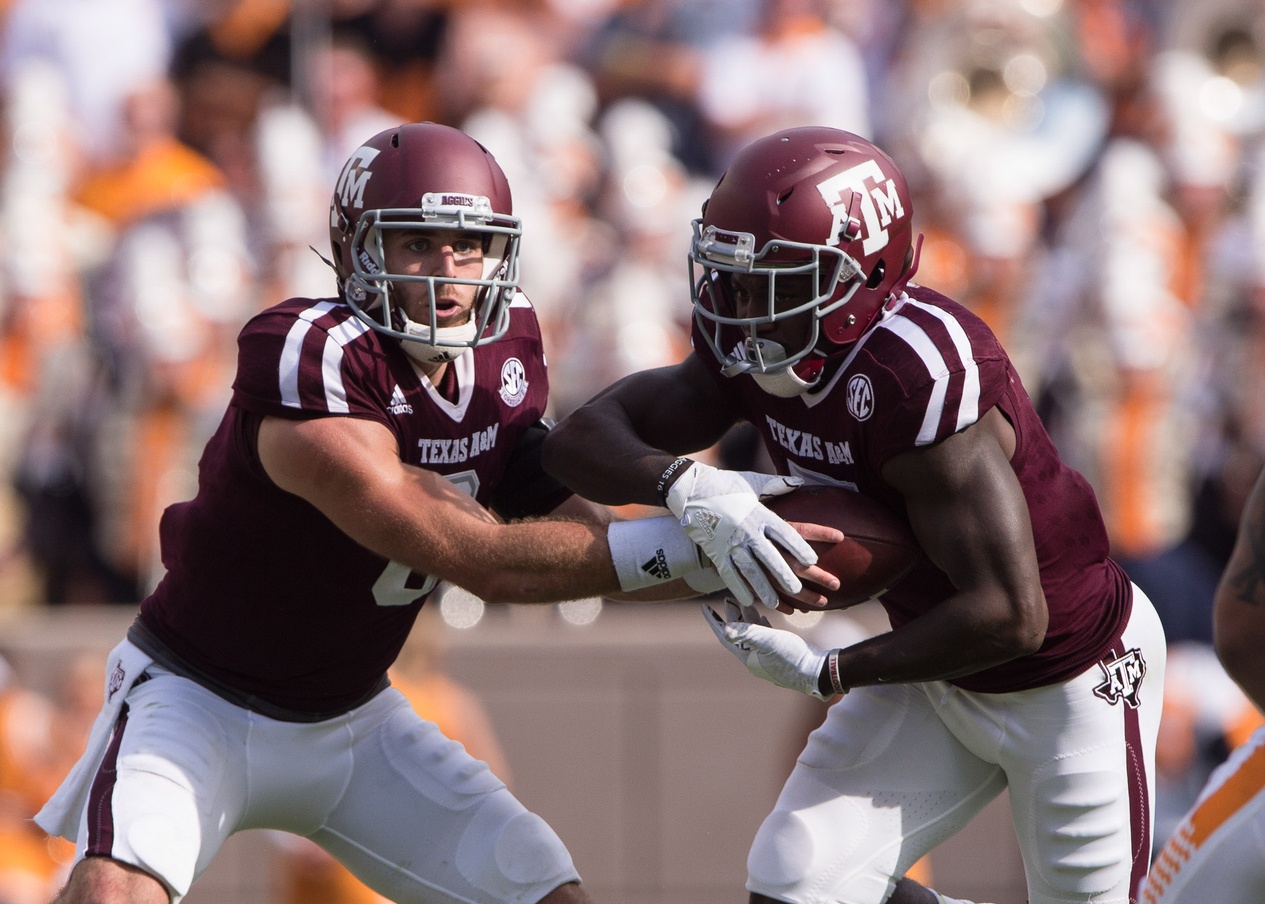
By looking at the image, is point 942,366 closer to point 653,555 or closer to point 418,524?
point 653,555

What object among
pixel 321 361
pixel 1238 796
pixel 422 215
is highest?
pixel 422 215

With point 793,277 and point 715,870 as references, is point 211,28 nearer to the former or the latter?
point 715,870

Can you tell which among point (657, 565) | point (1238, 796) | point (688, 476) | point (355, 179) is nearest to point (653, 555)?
point (657, 565)

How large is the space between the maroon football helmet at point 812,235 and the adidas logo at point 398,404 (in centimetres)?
60

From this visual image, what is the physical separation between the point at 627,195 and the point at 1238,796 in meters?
4.85

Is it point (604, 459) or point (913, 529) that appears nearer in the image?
point (913, 529)

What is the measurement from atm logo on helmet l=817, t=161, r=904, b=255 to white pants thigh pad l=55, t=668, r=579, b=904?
1327 mm

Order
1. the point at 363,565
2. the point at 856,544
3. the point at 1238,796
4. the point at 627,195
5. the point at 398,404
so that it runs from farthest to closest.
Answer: the point at 627,195
the point at 363,565
the point at 398,404
the point at 856,544
the point at 1238,796

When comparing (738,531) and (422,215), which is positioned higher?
(422,215)

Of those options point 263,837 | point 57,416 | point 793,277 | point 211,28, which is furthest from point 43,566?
point 793,277

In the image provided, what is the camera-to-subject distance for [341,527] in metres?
3.30

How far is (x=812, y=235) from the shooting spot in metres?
3.25

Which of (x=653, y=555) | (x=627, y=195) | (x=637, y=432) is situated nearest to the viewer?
(x=653, y=555)

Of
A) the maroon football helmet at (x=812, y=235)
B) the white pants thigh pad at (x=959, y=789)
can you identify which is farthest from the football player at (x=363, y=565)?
the white pants thigh pad at (x=959, y=789)
